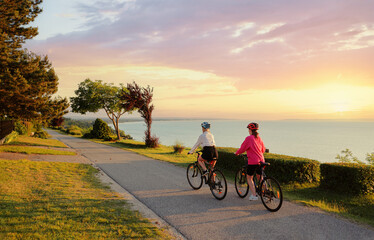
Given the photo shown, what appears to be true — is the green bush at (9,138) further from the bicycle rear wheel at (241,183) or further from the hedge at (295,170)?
the hedge at (295,170)

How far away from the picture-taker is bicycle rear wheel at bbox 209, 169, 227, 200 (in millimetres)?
6773

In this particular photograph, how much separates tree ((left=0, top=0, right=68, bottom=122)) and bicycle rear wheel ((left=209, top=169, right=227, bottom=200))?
13841 mm

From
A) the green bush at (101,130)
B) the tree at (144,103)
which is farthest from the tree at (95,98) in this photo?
the tree at (144,103)

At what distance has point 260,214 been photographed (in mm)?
5711

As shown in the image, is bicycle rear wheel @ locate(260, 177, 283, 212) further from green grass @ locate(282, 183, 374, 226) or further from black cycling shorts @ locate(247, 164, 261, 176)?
green grass @ locate(282, 183, 374, 226)

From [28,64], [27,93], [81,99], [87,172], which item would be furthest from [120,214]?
[81,99]

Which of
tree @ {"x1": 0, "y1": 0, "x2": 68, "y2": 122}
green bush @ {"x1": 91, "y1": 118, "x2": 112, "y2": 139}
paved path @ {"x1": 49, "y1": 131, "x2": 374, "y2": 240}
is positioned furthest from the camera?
green bush @ {"x1": 91, "y1": 118, "x2": 112, "y2": 139}

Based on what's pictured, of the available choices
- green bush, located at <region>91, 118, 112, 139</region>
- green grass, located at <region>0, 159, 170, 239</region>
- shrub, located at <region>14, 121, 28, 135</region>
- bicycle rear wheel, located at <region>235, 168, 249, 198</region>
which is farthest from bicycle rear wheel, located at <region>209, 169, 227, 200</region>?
shrub, located at <region>14, 121, 28, 135</region>

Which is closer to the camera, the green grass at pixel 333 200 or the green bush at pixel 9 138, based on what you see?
the green grass at pixel 333 200

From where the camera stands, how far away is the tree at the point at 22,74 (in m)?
15.0

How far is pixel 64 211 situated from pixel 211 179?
12.8 feet

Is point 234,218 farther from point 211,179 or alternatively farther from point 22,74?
point 22,74

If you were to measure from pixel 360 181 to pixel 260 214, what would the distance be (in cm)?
427

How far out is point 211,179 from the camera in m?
7.25
